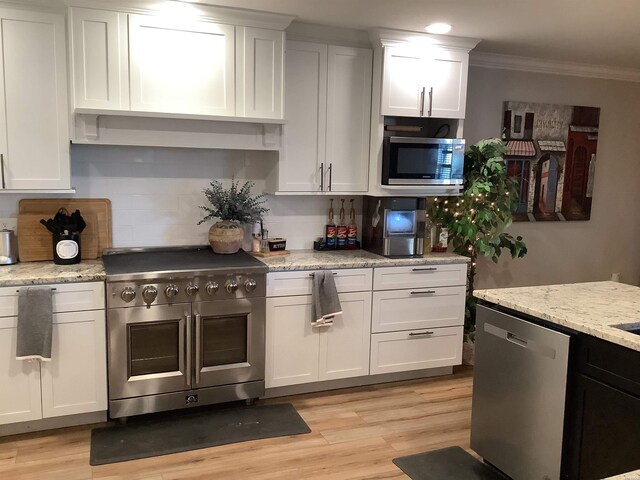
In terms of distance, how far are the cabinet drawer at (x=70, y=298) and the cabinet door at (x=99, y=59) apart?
1030 mm

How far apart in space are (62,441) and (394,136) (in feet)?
9.39

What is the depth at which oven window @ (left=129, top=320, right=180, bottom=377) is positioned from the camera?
131 inches

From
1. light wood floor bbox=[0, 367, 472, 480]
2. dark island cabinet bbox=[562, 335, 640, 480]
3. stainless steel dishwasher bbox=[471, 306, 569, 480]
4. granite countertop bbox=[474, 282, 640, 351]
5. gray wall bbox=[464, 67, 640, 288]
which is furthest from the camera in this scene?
gray wall bbox=[464, 67, 640, 288]

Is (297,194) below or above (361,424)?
above

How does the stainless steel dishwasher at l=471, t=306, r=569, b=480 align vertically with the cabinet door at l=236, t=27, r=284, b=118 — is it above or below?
below

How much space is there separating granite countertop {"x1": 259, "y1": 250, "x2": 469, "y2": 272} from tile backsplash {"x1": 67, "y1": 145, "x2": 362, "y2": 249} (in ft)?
1.41

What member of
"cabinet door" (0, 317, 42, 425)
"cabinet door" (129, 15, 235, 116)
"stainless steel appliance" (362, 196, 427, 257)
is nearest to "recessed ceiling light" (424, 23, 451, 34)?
"stainless steel appliance" (362, 196, 427, 257)

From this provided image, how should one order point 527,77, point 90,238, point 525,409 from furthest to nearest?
point 527,77 → point 90,238 → point 525,409

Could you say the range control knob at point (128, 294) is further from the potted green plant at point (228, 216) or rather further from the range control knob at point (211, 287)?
the potted green plant at point (228, 216)

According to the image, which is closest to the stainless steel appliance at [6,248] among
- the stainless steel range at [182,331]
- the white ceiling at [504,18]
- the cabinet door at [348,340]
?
the stainless steel range at [182,331]

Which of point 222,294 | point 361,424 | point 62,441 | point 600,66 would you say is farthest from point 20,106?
point 600,66

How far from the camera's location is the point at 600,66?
5059 millimetres

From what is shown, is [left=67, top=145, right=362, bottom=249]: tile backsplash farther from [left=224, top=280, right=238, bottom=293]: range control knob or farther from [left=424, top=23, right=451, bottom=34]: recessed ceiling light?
[left=424, top=23, right=451, bottom=34]: recessed ceiling light

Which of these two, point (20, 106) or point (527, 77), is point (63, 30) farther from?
point (527, 77)
